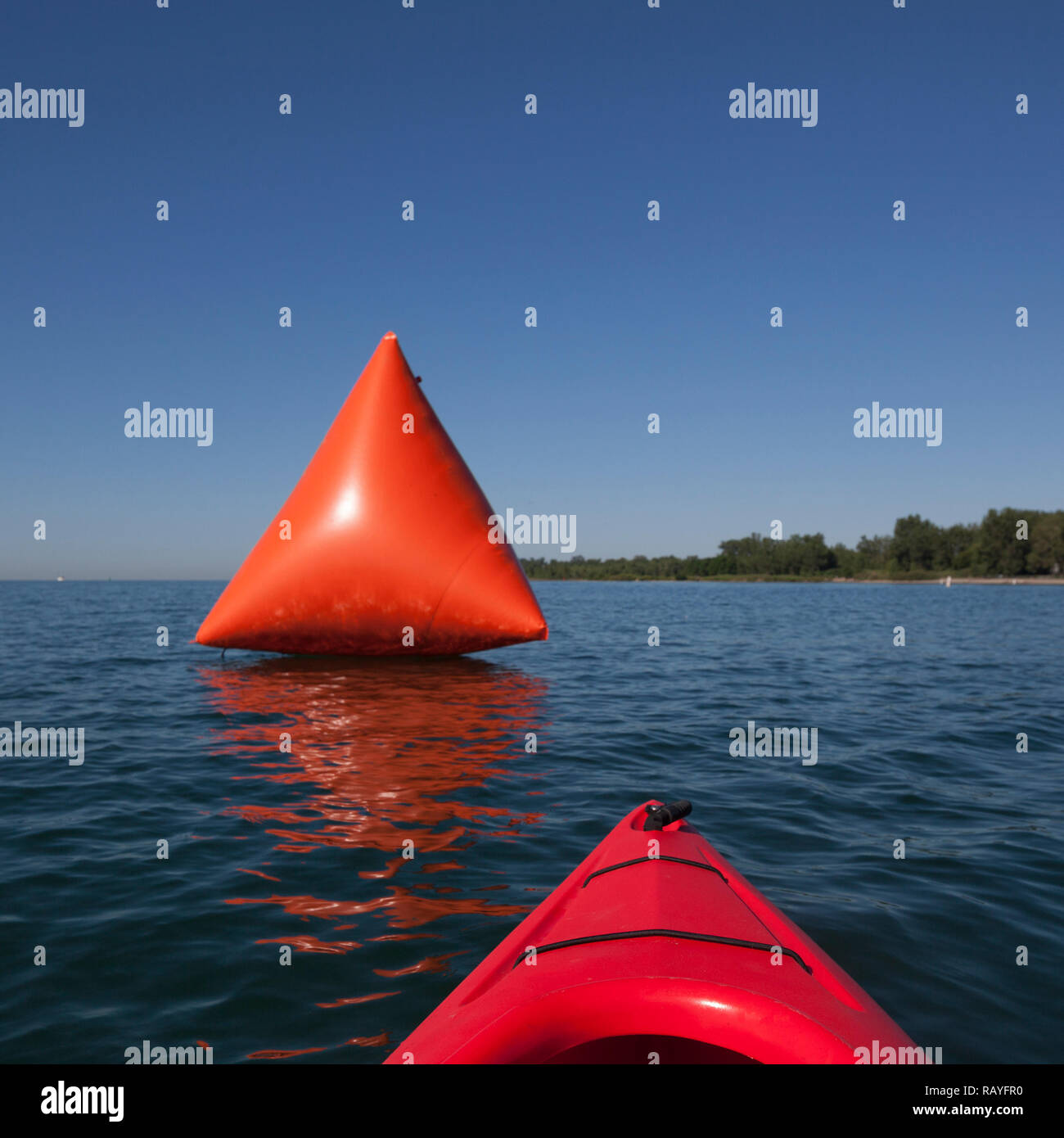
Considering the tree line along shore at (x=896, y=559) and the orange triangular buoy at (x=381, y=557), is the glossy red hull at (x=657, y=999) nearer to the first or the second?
the orange triangular buoy at (x=381, y=557)

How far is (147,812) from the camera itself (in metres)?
4.71

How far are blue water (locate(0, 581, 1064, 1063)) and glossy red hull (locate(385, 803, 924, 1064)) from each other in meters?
0.49

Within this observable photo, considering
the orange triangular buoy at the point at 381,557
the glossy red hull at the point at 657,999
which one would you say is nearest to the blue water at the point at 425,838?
the glossy red hull at the point at 657,999

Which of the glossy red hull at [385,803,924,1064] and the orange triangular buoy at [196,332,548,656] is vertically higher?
the orange triangular buoy at [196,332,548,656]

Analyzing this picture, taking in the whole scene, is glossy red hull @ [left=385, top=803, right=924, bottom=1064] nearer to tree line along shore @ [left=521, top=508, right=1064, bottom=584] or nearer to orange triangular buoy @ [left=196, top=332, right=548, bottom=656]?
orange triangular buoy @ [left=196, top=332, right=548, bottom=656]

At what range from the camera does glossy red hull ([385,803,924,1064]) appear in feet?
6.50

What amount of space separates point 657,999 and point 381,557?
24.5 ft

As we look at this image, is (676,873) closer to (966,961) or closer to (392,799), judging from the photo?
(966,961)

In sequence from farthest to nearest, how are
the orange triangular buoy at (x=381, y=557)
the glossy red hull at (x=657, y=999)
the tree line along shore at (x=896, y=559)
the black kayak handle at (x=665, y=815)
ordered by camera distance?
1. the tree line along shore at (x=896, y=559)
2. the orange triangular buoy at (x=381, y=557)
3. the black kayak handle at (x=665, y=815)
4. the glossy red hull at (x=657, y=999)

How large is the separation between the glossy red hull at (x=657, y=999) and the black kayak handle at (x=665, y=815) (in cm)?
89

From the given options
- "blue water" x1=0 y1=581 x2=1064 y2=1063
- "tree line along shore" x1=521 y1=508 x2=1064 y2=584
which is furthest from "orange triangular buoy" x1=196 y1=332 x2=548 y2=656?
"tree line along shore" x1=521 y1=508 x2=1064 y2=584

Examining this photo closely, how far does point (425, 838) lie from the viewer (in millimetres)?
4207

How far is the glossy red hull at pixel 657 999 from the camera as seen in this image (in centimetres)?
198
